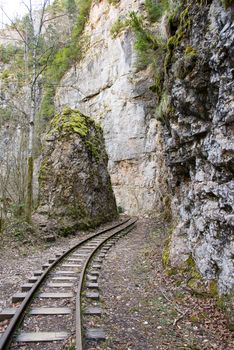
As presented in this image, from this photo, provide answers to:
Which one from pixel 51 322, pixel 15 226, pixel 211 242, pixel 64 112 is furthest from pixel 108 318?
pixel 64 112

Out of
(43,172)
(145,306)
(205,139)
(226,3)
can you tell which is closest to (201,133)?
(205,139)

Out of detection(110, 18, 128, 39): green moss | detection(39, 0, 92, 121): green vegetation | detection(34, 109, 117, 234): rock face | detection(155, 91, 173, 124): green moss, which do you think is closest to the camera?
detection(155, 91, 173, 124): green moss

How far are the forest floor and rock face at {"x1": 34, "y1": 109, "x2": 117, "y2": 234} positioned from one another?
458 cm

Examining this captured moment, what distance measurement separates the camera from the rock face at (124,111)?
2814 cm

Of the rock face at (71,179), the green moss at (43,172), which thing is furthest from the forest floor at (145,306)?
the green moss at (43,172)

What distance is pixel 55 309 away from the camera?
548 cm

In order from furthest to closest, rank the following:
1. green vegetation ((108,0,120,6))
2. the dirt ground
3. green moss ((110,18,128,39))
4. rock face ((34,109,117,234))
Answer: green vegetation ((108,0,120,6)) < green moss ((110,18,128,39)) < rock face ((34,109,117,234)) < the dirt ground

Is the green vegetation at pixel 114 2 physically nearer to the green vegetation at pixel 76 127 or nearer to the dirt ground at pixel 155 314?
the green vegetation at pixel 76 127

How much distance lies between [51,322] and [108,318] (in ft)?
3.26

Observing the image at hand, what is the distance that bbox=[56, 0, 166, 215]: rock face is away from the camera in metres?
28.1

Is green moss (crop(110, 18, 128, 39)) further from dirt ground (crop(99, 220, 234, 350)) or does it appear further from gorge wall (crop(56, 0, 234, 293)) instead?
dirt ground (crop(99, 220, 234, 350))

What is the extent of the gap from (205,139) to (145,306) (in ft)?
12.1

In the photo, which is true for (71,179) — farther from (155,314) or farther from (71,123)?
(155,314)

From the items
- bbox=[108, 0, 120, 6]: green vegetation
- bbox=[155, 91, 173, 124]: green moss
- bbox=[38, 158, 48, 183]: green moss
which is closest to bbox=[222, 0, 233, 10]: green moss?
bbox=[155, 91, 173, 124]: green moss
